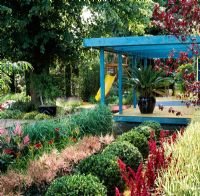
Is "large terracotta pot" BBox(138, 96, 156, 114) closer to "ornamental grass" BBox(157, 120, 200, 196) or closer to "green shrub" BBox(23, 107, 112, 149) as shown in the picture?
"green shrub" BBox(23, 107, 112, 149)

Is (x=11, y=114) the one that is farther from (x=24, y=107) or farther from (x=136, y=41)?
(x=136, y=41)

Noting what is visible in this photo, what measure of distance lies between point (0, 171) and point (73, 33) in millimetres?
9893

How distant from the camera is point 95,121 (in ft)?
26.0

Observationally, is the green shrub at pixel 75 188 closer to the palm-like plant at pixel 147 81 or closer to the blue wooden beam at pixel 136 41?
the blue wooden beam at pixel 136 41

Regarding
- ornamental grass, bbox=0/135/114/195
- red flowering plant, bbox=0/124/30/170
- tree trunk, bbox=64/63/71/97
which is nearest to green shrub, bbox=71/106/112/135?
red flowering plant, bbox=0/124/30/170

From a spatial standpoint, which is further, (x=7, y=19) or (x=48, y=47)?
(x=48, y=47)

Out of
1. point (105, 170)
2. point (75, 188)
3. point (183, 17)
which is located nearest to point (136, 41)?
point (183, 17)

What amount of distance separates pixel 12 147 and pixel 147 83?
508 cm

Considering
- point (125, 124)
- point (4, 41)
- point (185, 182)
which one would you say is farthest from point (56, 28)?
point (185, 182)

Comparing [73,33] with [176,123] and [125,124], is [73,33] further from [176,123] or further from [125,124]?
[176,123]

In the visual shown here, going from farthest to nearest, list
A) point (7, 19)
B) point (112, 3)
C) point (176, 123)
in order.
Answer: point (112, 3)
point (7, 19)
point (176, 123)

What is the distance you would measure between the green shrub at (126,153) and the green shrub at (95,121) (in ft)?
7.32

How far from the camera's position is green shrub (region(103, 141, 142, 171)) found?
5.28 m

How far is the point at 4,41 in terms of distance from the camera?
1382 centimetres
